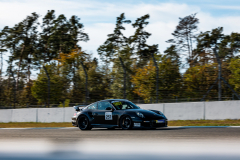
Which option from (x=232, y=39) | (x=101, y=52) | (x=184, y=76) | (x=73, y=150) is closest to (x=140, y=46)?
(x=101, y=52)

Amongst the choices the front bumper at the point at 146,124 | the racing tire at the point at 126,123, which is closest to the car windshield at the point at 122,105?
the racing tire at the point at 126,123

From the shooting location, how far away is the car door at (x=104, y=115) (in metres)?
12.6

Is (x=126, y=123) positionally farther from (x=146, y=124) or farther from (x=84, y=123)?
(x=84, y=123)

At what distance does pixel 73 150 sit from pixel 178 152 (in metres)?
2.05

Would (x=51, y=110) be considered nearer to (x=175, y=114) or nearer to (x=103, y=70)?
(x=103, y=70)

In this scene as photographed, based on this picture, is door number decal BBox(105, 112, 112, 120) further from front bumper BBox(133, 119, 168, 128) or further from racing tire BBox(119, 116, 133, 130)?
front bumper BBox(133, 119, 168, 128)

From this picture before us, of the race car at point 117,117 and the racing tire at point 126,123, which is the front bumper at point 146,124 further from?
the racing tire at point 126,123

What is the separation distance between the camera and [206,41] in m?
52.2

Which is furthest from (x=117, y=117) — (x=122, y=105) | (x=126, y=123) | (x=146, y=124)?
(x=146, y=124)

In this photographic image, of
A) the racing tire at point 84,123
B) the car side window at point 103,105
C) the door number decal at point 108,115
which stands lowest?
the racing tire at point 84,123

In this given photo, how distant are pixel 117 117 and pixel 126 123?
1.39ft

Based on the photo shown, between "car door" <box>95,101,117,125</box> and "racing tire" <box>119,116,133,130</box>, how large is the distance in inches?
12.2

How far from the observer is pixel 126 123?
12227mm

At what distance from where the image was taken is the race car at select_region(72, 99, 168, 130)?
1181cm
